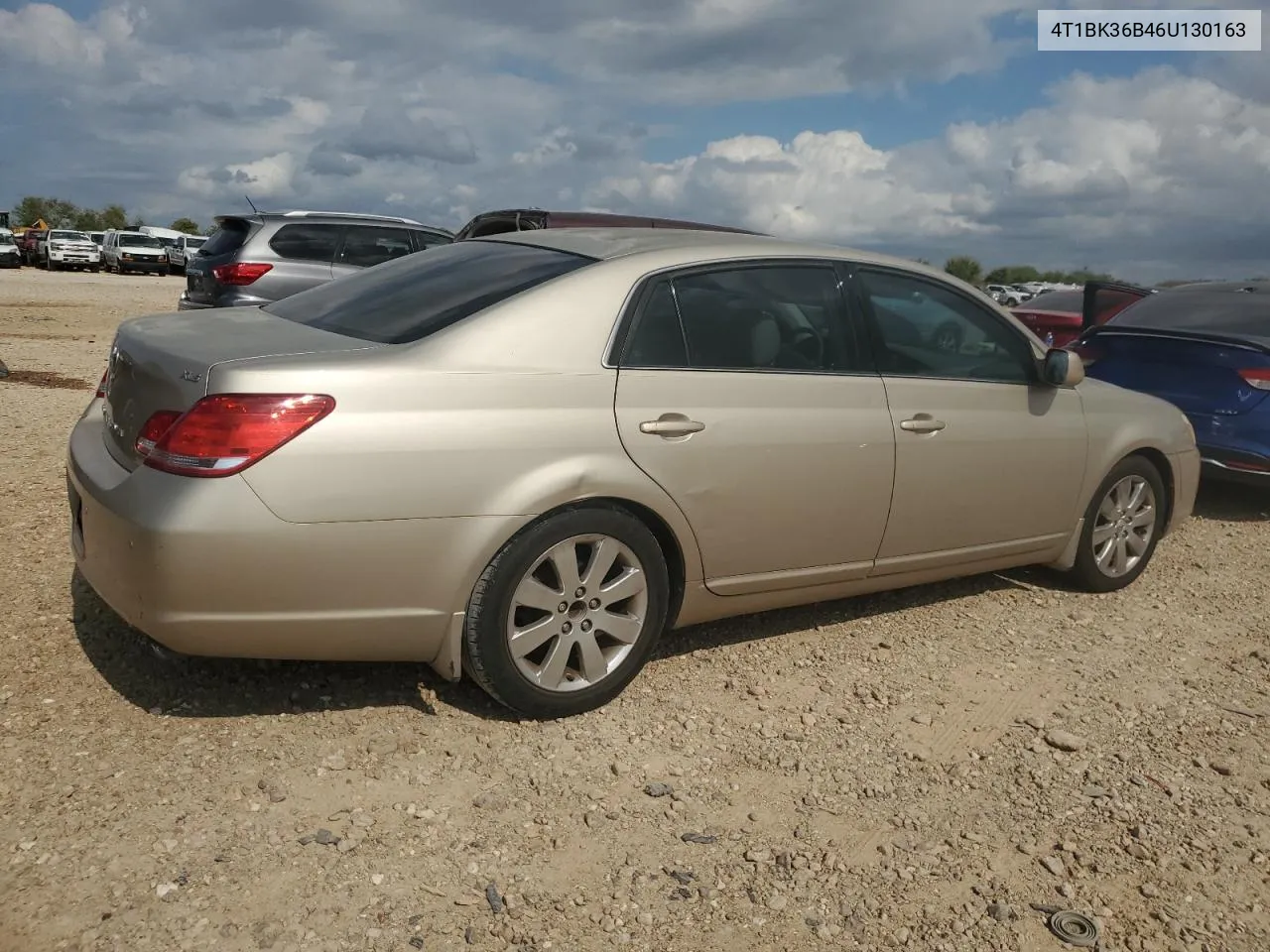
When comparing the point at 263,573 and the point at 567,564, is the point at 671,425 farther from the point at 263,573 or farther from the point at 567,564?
the point at 263,573

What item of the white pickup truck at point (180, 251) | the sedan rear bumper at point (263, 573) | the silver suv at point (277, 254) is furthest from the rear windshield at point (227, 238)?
the white pickup truck at point (180, 251)

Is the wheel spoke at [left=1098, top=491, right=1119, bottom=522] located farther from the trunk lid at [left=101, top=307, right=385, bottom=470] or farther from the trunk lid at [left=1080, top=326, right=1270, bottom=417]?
the trunk lid at [left=101, top=307, right=385, bottom=470]

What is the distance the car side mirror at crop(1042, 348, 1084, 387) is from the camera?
4836 mm

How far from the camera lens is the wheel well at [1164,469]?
5.49 metres

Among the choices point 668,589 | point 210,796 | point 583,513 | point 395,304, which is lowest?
point 210,796

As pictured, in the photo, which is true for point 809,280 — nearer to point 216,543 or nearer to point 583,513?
point 583,513

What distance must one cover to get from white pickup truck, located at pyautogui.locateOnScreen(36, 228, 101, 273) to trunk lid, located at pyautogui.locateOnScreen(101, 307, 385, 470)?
44.8m

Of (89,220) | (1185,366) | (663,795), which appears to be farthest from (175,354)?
(89,220)

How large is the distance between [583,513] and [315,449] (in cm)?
86

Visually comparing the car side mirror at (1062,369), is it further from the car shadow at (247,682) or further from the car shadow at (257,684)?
the car shadow at (257,684)

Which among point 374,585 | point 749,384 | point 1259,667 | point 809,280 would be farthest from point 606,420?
point 1259,667

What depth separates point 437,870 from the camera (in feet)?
9.38

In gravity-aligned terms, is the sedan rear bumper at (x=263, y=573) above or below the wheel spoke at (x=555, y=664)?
above

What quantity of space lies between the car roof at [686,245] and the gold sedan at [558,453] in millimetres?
18
